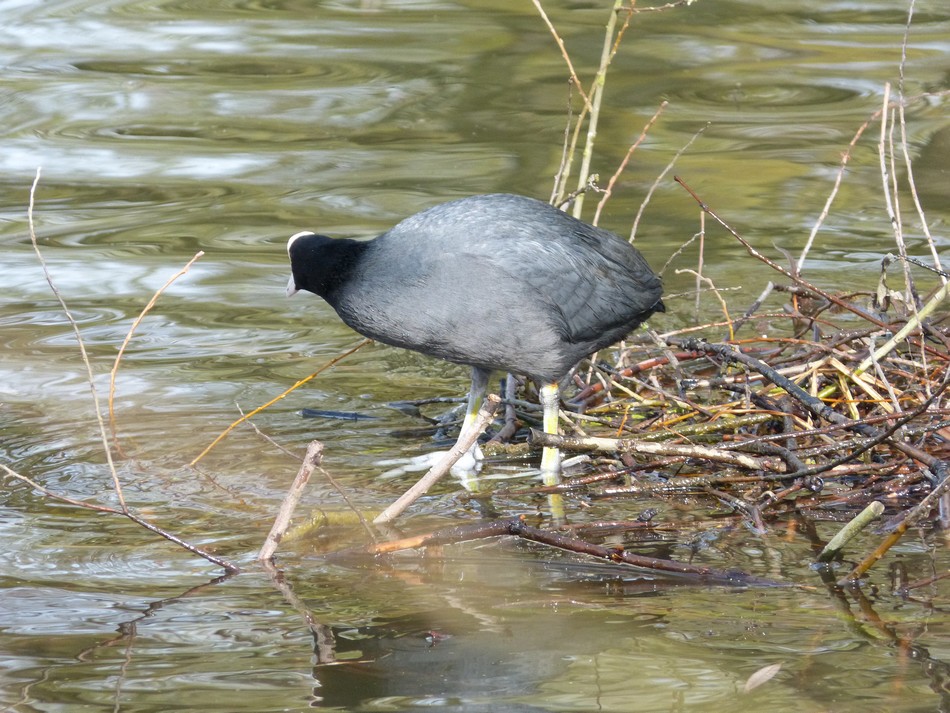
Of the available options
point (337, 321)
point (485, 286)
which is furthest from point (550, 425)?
point (337, 321)

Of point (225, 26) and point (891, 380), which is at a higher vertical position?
point (225, 26)

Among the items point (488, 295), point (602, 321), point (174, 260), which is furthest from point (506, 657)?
point (174, 260)

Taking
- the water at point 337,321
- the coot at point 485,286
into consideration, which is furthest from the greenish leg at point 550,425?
the water at point 337,321

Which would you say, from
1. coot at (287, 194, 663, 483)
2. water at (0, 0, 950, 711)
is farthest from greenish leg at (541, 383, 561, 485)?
water at (0, 0, 950, 711)

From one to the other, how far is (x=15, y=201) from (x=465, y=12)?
13.6 ft

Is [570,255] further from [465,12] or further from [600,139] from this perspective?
[465,12]

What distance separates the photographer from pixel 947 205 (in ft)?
23.5

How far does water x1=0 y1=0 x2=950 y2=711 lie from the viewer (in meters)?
2.92

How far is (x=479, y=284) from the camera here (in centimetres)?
391

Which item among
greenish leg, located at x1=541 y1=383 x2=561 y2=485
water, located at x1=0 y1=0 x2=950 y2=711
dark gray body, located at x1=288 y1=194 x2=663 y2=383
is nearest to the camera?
water, located at x1=0 y1=0 x2=950 y2=711

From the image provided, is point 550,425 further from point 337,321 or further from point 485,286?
point 337,321

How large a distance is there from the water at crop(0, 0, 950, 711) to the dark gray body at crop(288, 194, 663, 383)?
509 mm

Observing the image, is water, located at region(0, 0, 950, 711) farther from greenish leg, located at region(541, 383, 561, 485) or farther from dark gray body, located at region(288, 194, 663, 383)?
dark gray body, located at region(288, 194, 663, 383)

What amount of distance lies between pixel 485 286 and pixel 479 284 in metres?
0.02
